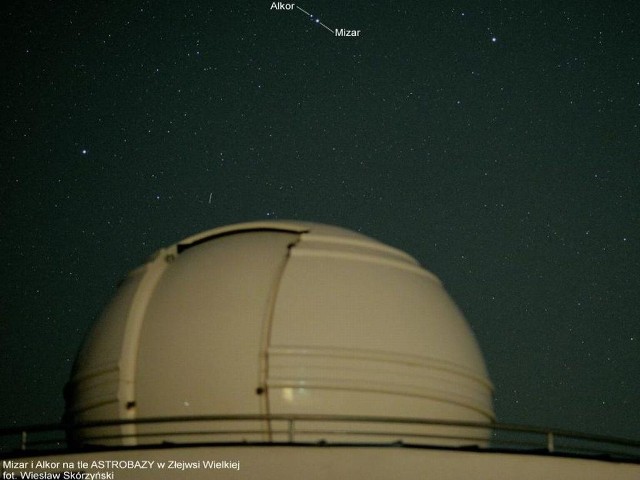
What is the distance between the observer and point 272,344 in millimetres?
10766

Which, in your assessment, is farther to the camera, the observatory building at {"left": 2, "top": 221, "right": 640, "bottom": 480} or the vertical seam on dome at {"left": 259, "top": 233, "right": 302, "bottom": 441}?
the vertical seam on dome at {"left": 259, "top": 233, "right": 302, "bottom": 441}

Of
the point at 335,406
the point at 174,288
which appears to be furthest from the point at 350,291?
the point at 174,288

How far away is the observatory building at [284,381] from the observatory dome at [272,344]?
0.06ft

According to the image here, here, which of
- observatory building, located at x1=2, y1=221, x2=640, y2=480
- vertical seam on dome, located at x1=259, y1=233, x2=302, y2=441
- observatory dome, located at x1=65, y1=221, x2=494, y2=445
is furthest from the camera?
observatory dome, located at x1=65, y1=221, x2=494, y2=445

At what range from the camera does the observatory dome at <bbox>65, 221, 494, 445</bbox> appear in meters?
10.7

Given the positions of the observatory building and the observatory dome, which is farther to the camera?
the observatory dome

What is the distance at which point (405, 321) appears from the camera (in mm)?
11570

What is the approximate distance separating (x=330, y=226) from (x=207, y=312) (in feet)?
9.31

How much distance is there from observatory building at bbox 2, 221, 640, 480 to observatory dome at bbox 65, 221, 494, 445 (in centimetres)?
2

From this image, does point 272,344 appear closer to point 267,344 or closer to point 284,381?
point 267,344

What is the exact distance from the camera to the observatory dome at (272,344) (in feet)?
35.1

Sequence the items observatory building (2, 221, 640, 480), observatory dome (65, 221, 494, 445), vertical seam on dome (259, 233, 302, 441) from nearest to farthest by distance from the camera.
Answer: observatory building (2, 221, 640, 480) → vertical seam on dome (259, 233, 302, 441) → observatory dome (65, 221, 494, 445)

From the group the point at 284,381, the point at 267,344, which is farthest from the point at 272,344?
the point at 284,381

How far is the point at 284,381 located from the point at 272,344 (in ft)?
1.58
